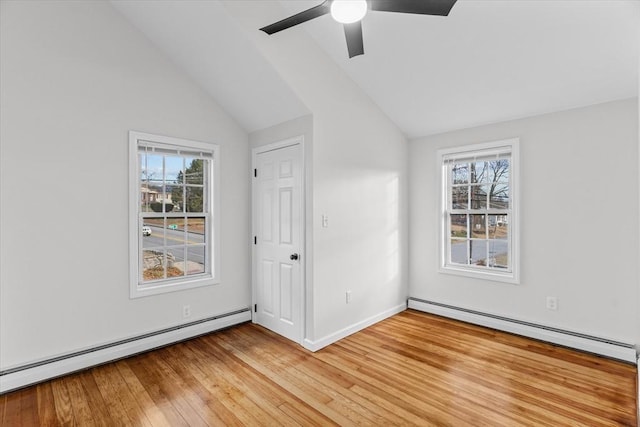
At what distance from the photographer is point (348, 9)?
1778mm

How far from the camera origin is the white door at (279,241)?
11.2 ft

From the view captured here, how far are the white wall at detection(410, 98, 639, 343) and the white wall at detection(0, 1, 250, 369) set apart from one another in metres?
3.70

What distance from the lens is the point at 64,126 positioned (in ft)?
9.02

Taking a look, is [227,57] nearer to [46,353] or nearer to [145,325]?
[145,325]

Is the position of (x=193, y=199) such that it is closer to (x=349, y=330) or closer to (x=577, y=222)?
(x=349, y=330)

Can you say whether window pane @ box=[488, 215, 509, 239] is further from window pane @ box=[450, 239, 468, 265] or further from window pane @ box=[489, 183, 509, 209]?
window pane @ box=[450, 239, 468, 265]

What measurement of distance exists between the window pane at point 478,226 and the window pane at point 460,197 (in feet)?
0.63

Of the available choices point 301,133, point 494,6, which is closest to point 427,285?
point 301,133

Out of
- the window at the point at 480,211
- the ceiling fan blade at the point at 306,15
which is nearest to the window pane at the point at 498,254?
the window at the point at 480,211

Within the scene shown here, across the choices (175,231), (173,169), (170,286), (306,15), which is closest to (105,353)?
(170,286)

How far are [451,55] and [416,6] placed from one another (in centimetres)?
142

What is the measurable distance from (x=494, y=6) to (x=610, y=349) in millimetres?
3205

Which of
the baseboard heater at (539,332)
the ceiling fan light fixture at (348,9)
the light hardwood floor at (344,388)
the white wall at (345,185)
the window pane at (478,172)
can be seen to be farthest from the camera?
the window pane at (478,172)

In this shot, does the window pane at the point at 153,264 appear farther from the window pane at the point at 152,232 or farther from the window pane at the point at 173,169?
the window pane at the point at 173,169
